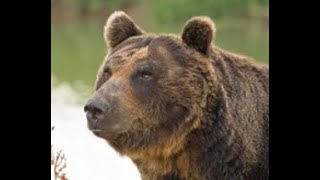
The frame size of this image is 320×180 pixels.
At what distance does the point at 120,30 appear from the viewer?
4.75 metres

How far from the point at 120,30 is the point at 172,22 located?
12362 mm

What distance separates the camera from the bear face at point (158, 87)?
4316 mm

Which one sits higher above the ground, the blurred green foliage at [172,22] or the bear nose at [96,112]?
the blurred green foliage at [172,22]

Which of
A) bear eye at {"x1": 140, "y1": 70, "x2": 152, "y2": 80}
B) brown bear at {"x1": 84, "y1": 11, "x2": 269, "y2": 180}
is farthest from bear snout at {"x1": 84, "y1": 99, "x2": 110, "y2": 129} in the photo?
bear eye at {"x1": 140, "y1": 70, "x2": 152, "y2": 80}

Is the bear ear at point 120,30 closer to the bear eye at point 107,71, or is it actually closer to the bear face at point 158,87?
the bear face at point 158,87

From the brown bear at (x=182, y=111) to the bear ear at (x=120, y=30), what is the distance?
0.32 ft

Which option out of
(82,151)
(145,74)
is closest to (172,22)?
(82,151)

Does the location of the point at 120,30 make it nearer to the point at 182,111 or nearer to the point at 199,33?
the point at 199,33

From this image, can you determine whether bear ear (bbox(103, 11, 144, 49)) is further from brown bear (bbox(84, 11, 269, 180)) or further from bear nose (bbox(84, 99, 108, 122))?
bear nose (bbox(84, 99, 108, 122))


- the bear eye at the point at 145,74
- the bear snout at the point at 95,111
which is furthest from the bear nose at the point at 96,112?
the bear eye at the point at 145,74

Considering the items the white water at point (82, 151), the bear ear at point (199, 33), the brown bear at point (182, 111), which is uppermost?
the bear ear at point (199, 33)

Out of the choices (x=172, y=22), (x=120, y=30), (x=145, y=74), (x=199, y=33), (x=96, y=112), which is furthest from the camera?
(x=172, y=22)
